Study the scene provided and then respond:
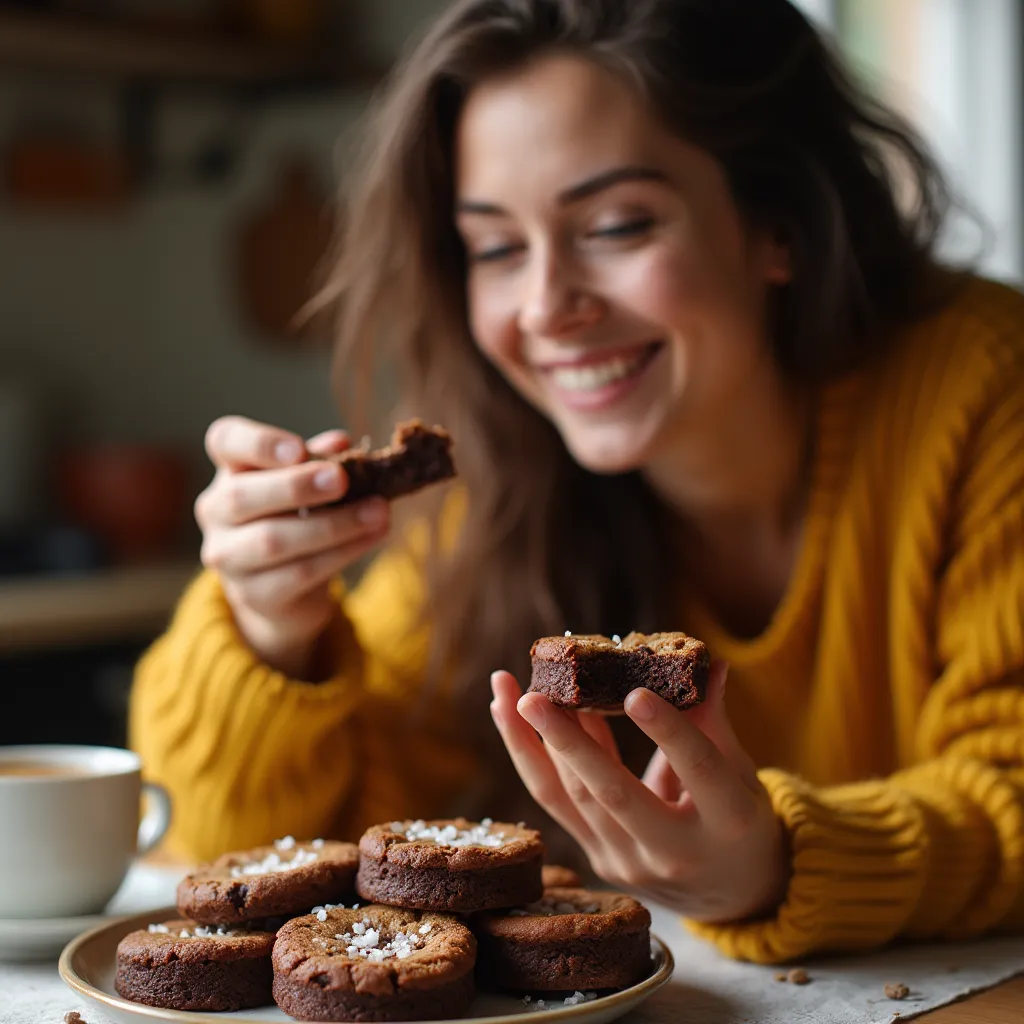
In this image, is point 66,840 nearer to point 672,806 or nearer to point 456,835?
point 456,835

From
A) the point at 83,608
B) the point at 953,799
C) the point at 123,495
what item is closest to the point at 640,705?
the point at 953,799

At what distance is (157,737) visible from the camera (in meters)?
1.49

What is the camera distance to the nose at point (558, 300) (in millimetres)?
1347

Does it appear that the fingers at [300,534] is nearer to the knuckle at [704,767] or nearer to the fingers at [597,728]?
the fingers at [597,728]

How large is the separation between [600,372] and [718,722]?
1.65 ft

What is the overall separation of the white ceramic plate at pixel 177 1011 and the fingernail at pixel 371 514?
415mm

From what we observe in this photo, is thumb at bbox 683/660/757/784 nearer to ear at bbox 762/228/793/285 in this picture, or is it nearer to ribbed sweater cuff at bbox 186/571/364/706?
ribbed sweater cuff at bbox 186/571/364/706

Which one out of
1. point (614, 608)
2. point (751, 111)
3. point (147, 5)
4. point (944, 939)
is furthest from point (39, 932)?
point (147, 5)

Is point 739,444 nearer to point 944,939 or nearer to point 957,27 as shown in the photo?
point 944,939

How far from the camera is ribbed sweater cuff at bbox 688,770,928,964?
40.1 inches

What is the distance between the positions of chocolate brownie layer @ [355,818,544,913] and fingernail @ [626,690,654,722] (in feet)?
0.40

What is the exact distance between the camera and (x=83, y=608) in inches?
109

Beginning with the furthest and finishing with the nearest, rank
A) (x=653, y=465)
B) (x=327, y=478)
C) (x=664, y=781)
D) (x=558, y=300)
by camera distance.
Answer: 1. (x=653, y=465)
2. (x=558, y=300)
3. (x=327, y=478)
4. (x=664, y=781)

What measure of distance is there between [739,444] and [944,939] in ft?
2.09
